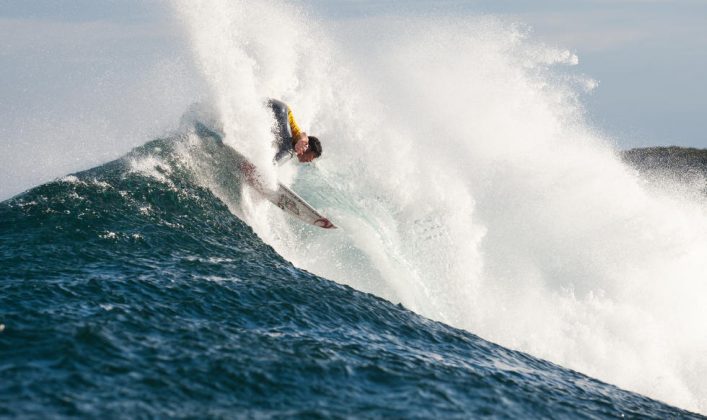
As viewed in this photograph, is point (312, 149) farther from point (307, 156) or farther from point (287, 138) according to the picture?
point (287, 138)

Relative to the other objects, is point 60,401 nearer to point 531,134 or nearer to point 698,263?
point 698,263

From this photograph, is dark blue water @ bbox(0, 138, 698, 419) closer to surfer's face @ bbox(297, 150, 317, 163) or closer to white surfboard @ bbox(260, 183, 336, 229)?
white surfboard @ bbox(260, 183, 336, 229)

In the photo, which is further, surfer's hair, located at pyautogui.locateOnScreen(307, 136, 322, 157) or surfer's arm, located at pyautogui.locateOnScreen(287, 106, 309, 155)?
surfer's hair, located at pyautogui.locateOnScreen(307, 136, 322, 157)

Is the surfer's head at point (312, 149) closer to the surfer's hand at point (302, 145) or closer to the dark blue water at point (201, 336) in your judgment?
the surfer's hand at point (302, 145)

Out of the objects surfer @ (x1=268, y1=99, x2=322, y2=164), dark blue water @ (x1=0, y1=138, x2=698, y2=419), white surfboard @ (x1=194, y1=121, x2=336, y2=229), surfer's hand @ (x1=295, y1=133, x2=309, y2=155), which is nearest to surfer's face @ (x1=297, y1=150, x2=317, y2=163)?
surfer @ (x1=268, y1=99, x2=322, y2=164)

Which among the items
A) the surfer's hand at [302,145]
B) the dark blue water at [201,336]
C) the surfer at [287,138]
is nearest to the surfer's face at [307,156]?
the surfer at [287,138]

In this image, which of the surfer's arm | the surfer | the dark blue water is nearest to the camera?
the dark blue water

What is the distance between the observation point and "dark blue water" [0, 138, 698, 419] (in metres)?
6.54

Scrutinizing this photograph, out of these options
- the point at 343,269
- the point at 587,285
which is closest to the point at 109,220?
the point at 343,269

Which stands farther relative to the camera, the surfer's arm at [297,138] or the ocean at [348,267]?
the surfer's arm at [297,138]

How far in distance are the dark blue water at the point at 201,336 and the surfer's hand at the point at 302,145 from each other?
9.65 feet

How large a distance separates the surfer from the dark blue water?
2.64 metres

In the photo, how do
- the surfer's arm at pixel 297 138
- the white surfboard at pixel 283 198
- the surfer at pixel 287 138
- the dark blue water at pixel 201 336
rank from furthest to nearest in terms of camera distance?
the surfer's arm at pixel 297 138, the surfer at pixel 287 138, the white surfboard at pixel 283 198, the dark blue water at pixel 201 336

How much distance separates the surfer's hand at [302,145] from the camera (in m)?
15.4
